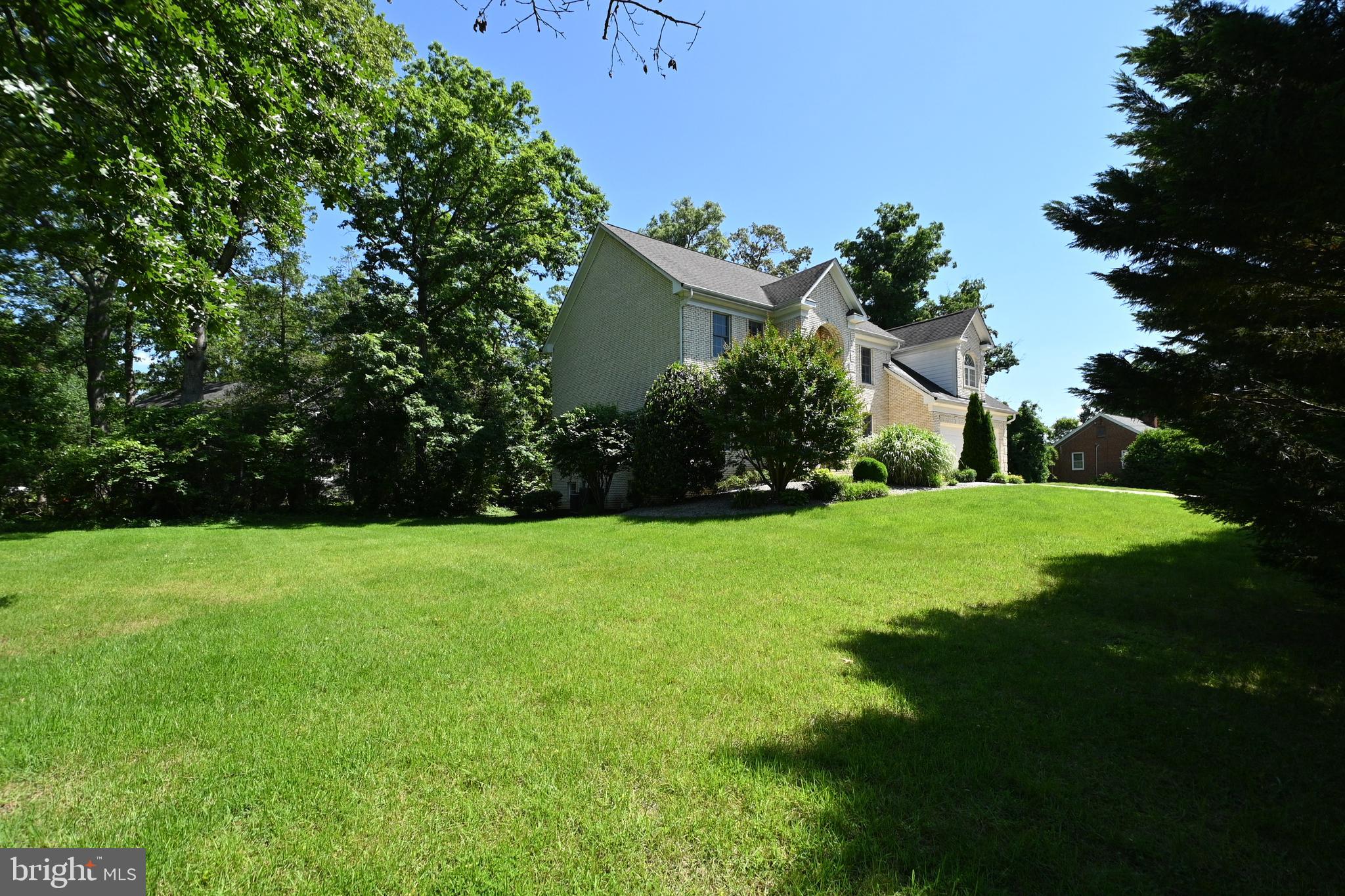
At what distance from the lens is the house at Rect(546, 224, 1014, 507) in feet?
58.1

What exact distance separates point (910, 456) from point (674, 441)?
721 centimetres

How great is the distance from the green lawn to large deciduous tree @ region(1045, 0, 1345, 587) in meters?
1.50

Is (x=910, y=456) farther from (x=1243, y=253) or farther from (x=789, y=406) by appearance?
(x=1243, y=253)

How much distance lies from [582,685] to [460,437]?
584 inches

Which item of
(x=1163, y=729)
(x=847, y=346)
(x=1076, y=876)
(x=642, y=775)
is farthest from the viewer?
(x=847, y=346)

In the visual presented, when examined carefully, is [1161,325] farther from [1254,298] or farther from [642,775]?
[642,775]

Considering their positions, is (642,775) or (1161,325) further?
(1161,325)

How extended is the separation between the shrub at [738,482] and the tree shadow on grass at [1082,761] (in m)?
10.7

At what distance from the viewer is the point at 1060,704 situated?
11.4ft

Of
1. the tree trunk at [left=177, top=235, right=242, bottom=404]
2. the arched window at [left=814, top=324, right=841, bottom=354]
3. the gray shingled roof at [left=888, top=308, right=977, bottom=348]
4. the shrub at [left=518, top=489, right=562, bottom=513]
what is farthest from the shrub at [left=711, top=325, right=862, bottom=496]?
the tree trunk at [left=177, top=235, right=242, bottom=404]

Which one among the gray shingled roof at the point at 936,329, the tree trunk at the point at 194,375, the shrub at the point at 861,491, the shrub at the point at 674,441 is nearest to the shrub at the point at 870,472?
the shrub at the point at 861,491

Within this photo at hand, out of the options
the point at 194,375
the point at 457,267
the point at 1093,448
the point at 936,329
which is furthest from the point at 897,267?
the point at 194,375

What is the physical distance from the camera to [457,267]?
1816 centimetres

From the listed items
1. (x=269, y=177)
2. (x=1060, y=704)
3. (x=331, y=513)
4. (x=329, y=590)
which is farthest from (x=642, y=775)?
(x=331, y=513)
